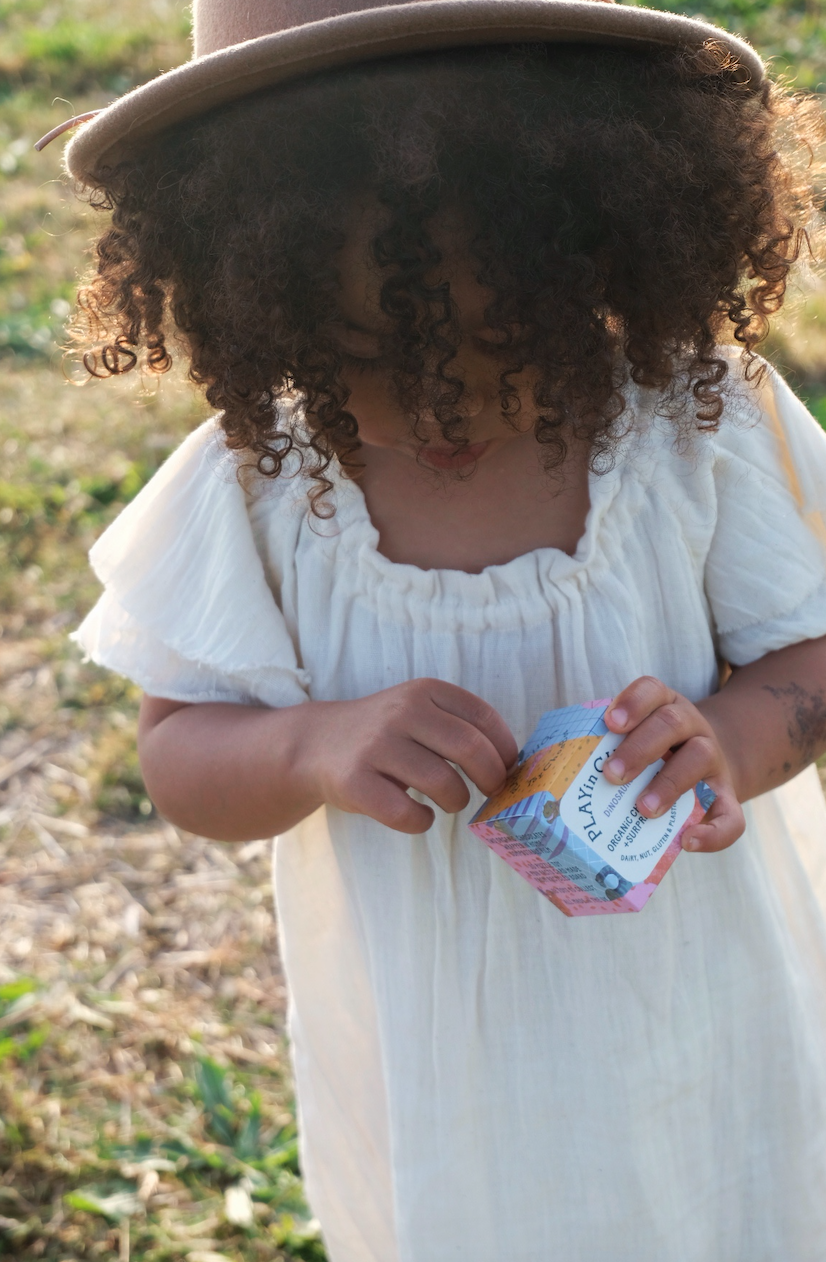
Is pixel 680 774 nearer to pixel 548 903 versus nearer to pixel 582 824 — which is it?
pixel 582 824

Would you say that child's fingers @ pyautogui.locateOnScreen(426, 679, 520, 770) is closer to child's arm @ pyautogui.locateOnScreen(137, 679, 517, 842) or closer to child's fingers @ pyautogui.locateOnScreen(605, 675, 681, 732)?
child's arm @ pyautogui.locateOnScreen(137, 679, 517, 842)

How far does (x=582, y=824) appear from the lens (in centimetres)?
90

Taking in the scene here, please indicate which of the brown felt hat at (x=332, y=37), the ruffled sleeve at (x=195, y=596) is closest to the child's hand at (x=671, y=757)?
the ruffled sleeve at (x=195, y=596)

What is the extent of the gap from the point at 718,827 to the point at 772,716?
218 millimetres

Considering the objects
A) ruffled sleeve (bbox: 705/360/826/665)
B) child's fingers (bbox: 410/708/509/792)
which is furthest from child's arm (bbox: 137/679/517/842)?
ruffled sleeve (bbox: 705/360/826/665)

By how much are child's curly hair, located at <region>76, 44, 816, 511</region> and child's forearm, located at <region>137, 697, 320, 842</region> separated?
0.29m

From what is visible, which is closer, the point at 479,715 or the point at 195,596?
the point at 479,715

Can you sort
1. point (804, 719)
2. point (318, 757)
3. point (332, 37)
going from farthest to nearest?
point (804, 719) < point (318, 757) < point (332, 37)

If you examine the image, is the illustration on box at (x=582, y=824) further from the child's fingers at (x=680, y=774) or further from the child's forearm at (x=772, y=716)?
the child's forearm at (x=772, y=716)

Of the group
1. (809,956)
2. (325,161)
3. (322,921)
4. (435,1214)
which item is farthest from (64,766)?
(325,161)

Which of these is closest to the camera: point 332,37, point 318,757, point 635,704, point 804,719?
point 332,37

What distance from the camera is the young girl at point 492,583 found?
93 centimetres

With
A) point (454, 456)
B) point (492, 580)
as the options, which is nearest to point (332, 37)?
point (454, 456)

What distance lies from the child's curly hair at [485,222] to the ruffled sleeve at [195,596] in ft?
0.46
